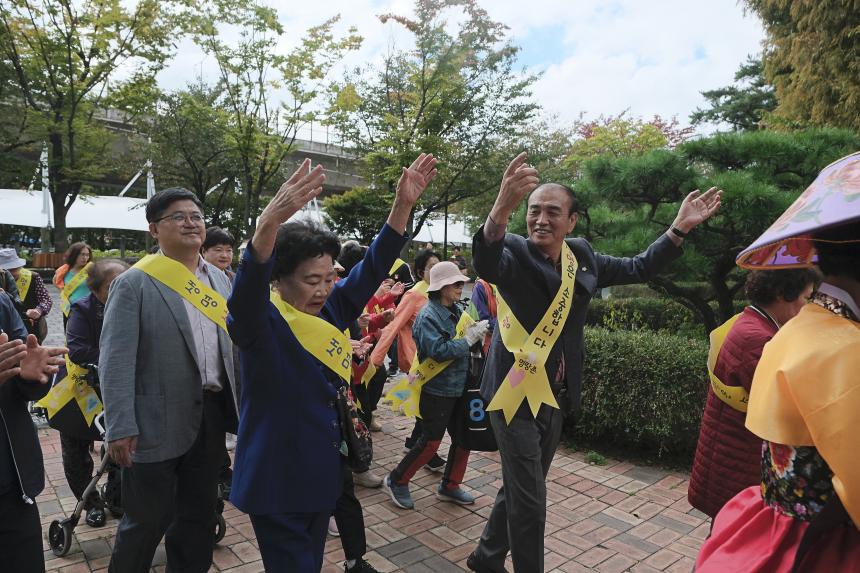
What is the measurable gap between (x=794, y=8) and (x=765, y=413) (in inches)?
434

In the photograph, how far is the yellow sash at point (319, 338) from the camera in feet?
6.95

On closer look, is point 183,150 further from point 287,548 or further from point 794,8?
point 287,548

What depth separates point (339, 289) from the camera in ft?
8.34

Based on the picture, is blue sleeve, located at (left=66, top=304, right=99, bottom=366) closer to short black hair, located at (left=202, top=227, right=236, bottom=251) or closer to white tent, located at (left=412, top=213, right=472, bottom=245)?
short black hair, located at (left=202, top=227, right=236, bottom=251)

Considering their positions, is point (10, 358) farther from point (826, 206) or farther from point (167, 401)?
point (826, 206)

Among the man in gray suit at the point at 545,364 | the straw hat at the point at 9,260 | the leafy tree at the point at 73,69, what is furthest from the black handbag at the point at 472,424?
the leafy tree at the point at 73,69

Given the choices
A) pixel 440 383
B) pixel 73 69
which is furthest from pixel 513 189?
pixel 73 69

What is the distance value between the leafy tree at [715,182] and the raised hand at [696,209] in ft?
4.53

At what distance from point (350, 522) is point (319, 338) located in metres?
1.26

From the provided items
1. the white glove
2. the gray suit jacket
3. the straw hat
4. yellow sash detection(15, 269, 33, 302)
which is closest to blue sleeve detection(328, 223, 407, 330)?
the gray suit jacket

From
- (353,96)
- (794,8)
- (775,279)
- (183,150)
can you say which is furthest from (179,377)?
(183,150)

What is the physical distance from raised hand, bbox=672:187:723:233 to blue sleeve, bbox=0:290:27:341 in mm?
3224

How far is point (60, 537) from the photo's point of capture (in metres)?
3.22

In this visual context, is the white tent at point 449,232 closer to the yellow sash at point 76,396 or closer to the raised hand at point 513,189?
the yellow sash at point 76,396
